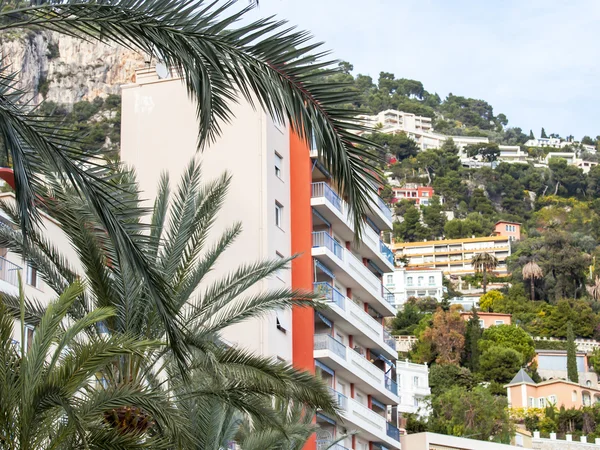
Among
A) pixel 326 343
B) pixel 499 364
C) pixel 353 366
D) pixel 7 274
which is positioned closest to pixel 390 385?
pixel 353 366

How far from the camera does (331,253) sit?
127 feet

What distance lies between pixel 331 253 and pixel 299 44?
3005cm

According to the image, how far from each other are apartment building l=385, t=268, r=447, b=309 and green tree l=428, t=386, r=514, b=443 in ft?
212

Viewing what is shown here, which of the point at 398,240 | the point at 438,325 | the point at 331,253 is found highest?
the point at 398,240

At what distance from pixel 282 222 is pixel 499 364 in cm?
6657

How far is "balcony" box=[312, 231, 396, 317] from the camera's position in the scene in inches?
1519

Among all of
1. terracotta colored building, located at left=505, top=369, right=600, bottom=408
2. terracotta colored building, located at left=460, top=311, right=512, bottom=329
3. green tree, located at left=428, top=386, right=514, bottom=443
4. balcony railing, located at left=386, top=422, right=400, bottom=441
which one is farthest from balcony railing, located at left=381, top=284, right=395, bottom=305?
terracotta colored building, located at left=460, top=311, right=512, bottom=329

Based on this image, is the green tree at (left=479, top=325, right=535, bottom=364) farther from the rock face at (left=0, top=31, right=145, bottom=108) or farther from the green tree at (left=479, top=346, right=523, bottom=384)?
the rock face at (left=0, top=31, right=145, bottom=108)

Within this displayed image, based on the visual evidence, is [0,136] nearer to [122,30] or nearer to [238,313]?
[122,30]

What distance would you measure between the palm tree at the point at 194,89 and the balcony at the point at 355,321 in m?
27.0

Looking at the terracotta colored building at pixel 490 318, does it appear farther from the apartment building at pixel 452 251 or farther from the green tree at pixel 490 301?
the apartment building at pixel 452 251

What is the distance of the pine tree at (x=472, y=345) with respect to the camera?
10175cm

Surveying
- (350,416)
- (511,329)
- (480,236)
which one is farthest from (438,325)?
(480,236)

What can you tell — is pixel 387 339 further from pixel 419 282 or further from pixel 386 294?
pixel 419 282
